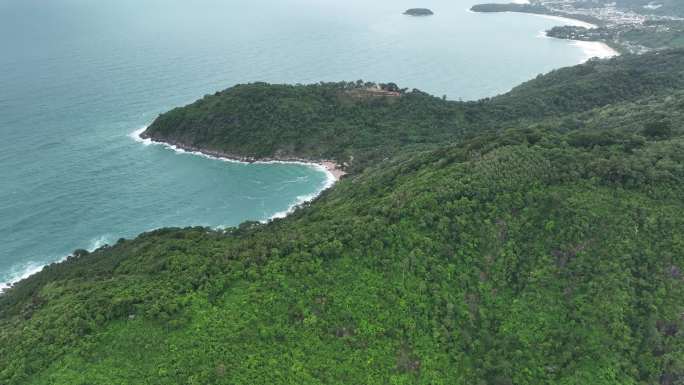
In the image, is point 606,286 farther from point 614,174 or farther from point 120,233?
point 120,233

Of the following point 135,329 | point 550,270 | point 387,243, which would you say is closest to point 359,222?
point 387,243

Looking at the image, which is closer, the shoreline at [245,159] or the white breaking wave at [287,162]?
the white breaking wave at [287,162]

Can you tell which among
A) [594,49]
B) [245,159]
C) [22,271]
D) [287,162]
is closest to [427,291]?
[22,271]

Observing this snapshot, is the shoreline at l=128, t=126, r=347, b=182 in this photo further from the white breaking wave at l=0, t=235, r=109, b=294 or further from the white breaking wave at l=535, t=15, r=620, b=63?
the white breaking wave at l=535, t=15, r=620, b=63

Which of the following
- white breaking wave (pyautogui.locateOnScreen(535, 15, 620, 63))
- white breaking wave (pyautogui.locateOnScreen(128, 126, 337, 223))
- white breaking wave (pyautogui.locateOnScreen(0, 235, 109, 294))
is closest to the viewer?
white breaking wave (pyautogui.locateOnScreen(0, 235, 109, 294))

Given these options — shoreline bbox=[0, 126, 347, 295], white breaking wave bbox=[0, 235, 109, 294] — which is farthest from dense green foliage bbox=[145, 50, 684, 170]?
white breaking wave bbox=[0, 235, 109, 294]

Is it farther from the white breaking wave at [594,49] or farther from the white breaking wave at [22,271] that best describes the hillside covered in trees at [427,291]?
the white breaking wave at [594,49]

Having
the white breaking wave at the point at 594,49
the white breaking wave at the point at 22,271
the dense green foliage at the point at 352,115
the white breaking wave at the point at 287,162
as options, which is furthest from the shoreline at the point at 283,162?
the white breaking wave at the point at 594,49

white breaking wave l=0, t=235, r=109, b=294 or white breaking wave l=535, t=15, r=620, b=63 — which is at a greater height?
white breaking wave l=535, t=15, r=620, b=63
